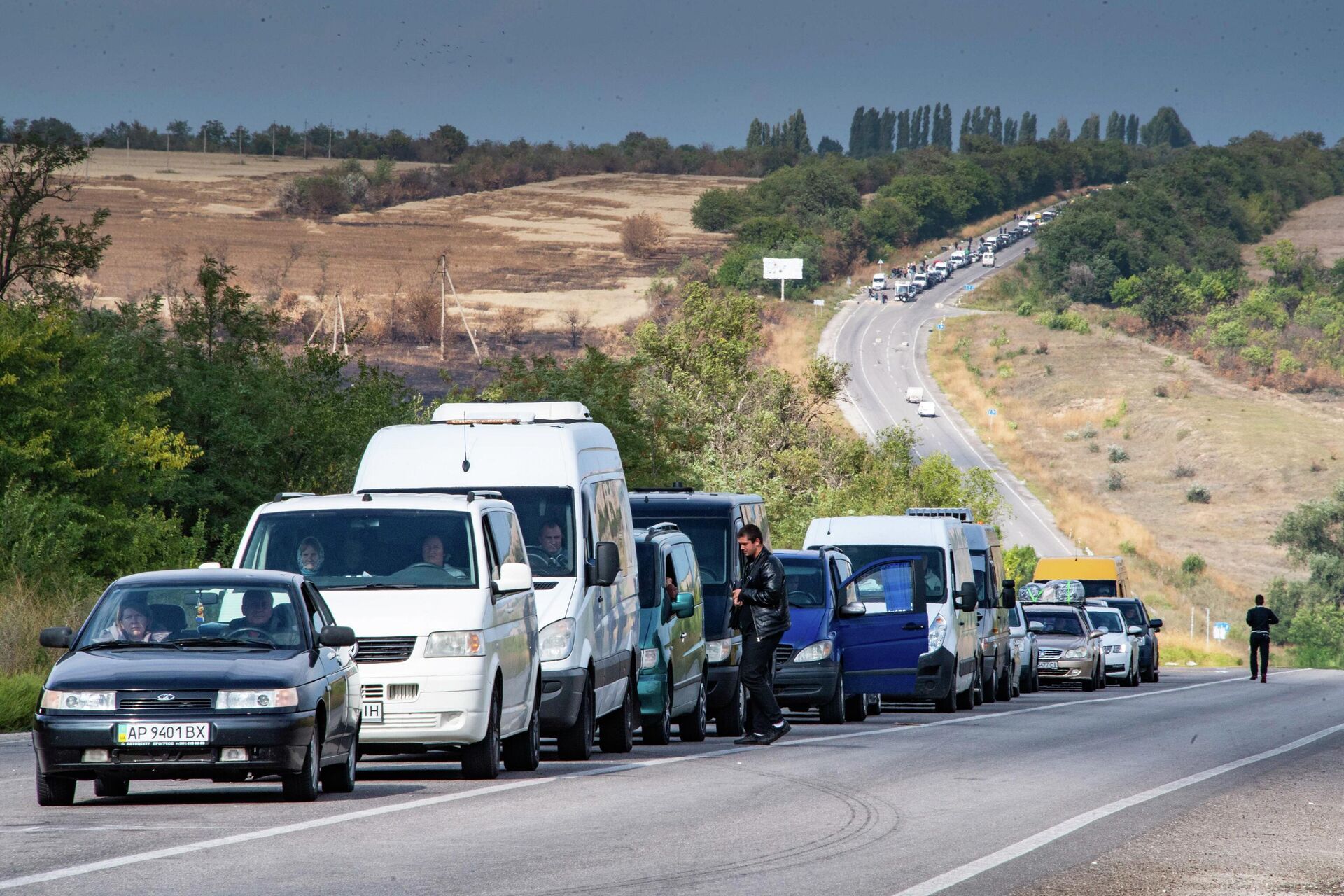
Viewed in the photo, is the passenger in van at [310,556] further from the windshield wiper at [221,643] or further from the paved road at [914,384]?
the paved road at [914,384]

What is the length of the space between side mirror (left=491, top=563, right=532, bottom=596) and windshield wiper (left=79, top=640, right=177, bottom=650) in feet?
8.07

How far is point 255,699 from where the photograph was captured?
11.3m

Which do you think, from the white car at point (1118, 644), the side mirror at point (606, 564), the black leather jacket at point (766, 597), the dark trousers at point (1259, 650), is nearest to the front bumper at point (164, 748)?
the side mirror at point (606, 564)

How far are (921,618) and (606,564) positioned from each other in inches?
362

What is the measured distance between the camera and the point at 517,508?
15922 millimetres

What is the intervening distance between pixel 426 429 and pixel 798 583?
24.1 feet

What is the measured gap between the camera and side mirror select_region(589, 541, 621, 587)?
15.2 m

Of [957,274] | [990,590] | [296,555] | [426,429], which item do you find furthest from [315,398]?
[957,274]

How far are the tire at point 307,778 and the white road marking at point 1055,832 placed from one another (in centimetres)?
404

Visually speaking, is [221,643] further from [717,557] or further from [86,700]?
[717,557]

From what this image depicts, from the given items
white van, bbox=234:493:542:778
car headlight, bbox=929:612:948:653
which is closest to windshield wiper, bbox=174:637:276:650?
white van, bbox=234:493:542:778

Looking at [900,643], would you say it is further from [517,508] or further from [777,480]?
[777,480]

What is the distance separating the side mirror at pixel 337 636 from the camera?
468 inches

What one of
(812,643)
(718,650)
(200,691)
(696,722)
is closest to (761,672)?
(696,722)
